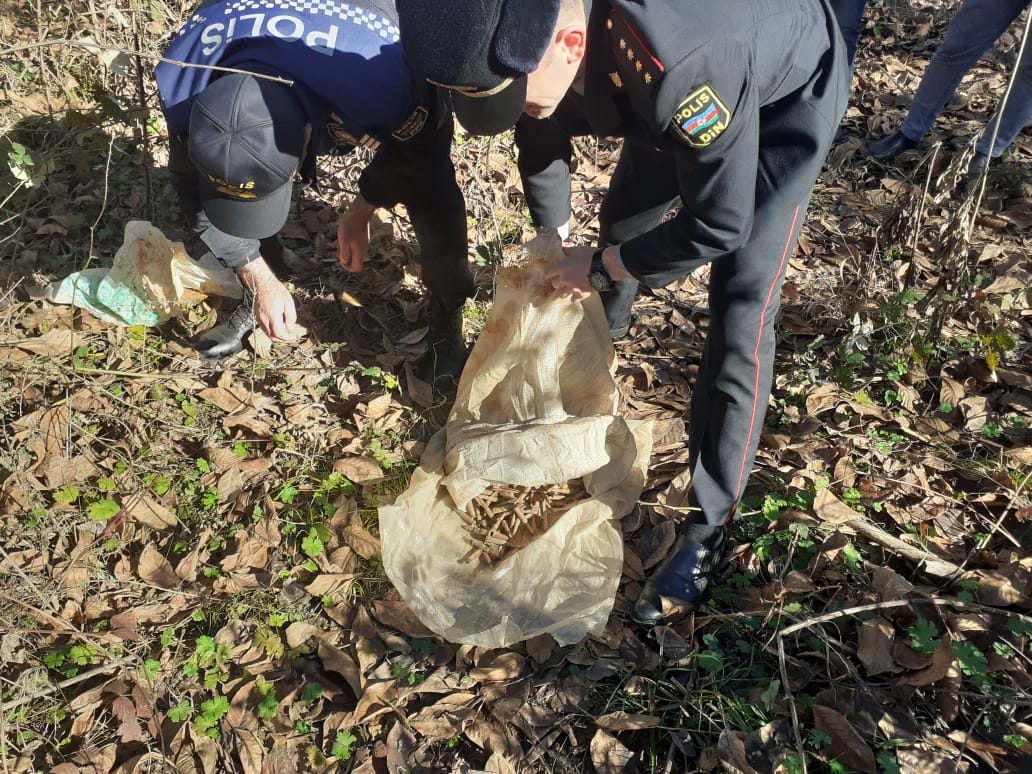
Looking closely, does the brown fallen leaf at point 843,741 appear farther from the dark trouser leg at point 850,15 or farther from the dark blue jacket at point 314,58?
the dark trouser leg at point 850,15

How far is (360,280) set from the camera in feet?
10.5

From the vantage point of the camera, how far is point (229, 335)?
2.85 meters

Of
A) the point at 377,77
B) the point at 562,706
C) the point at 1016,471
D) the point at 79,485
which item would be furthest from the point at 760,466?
the point at 79,485

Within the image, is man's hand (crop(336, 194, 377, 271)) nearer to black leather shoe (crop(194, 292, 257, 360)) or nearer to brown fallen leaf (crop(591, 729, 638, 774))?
black leather shoe (crop(194, 292, 257, 360))

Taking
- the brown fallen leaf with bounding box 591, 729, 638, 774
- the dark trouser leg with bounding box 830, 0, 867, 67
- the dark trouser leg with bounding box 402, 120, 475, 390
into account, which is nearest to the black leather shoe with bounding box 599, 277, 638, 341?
the dark trouser leg with bounding box 402, 120, 475, 390

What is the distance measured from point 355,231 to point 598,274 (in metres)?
1.08

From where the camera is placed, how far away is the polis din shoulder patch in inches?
56.4

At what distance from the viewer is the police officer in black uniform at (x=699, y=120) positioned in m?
1.43

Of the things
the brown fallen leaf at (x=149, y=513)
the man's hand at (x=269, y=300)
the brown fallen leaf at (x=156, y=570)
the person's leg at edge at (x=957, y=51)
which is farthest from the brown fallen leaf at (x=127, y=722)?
the person's leg at edge at (x=957, y=51)

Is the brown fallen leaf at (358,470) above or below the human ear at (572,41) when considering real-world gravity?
below

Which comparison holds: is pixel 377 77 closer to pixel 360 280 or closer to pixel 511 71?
pixel 511 71

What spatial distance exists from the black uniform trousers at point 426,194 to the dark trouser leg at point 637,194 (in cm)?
56

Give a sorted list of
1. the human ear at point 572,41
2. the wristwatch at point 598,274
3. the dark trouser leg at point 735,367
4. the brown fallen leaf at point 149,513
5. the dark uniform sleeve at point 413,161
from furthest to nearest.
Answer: the brown fallen leaf at point 149,513 < the dark uniform sleeve at point 413,161 < the wristwatch at point 598,274 < the dark trouser leg at point 735,367 < the human ear at point 572,41

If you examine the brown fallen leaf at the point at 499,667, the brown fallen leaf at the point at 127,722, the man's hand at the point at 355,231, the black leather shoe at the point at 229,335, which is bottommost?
the brown fallen leaf at the point at 127,722
